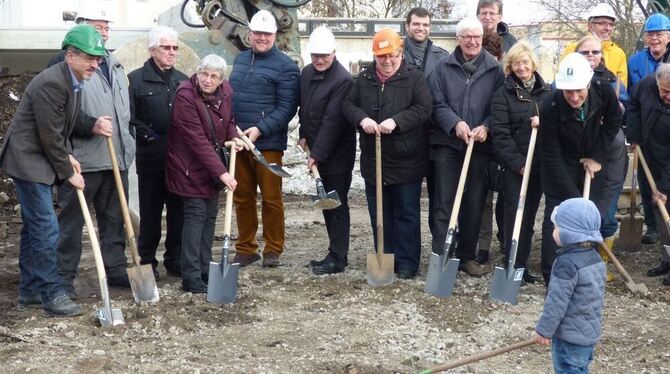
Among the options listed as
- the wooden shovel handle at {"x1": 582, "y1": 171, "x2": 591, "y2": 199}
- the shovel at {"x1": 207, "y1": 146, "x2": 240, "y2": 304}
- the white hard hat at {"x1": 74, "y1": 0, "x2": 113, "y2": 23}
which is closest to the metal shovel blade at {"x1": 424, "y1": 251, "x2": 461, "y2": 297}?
the wooden shovel handle at {"x1": 582, "y1": 171, "x2": 591, "y2": 199}

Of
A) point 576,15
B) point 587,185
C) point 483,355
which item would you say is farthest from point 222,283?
point 576,15

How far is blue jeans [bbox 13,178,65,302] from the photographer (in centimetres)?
720

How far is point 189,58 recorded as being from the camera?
11.4m


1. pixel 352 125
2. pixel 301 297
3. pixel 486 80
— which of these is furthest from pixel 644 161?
pixel 301 297

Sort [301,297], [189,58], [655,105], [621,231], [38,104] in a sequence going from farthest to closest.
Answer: [189,58] < [621,231] < [655,105] < [301,297] < [38,104]

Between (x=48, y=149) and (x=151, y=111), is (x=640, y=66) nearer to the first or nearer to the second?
(x=151, y=111)

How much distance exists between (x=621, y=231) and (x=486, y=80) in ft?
7.85

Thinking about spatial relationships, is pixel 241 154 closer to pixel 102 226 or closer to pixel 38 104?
pixel 102 226

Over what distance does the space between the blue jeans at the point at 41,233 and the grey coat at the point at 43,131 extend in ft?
0.32

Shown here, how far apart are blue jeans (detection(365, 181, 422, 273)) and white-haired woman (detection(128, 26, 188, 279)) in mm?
1579

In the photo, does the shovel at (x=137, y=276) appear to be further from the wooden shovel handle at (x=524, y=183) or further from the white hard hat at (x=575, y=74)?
the white hard hat at (x=575, y=74)

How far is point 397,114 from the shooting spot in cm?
823

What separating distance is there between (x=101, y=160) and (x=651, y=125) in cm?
433

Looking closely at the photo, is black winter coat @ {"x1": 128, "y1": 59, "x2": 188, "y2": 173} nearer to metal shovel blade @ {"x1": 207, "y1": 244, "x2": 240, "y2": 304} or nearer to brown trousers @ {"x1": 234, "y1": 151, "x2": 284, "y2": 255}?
brown trousers @ {"x1": 234, "y1": 151, "x2": 284, "y2": 255}
